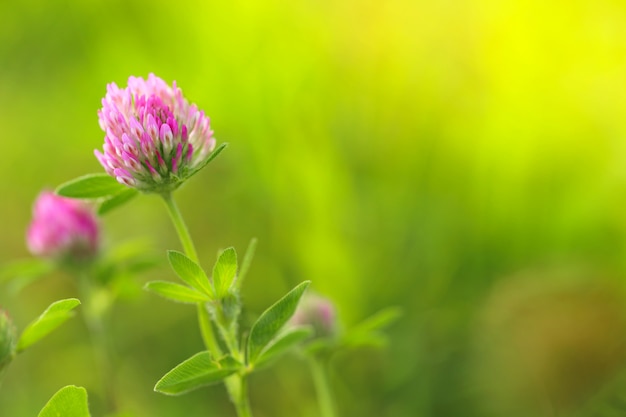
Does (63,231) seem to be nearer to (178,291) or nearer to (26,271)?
(26,271)

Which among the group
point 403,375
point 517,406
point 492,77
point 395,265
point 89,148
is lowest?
point 517,406

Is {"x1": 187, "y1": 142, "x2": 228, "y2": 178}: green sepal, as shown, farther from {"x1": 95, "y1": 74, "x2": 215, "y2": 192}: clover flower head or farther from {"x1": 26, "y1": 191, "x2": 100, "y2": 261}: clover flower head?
{"x1": 26, "y1": 191, "x2": 100, "y2": 261}: clover flower head

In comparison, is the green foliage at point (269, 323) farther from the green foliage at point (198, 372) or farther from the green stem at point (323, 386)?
the green stem at point (323, 386)

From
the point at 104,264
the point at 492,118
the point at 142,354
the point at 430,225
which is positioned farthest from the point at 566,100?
the point at 104,264

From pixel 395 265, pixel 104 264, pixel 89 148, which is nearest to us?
pixel 104 264

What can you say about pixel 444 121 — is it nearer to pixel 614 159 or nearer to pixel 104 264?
pixel 614 159

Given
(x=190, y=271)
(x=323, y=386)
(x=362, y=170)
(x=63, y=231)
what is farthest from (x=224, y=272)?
(x=362, y=170)
